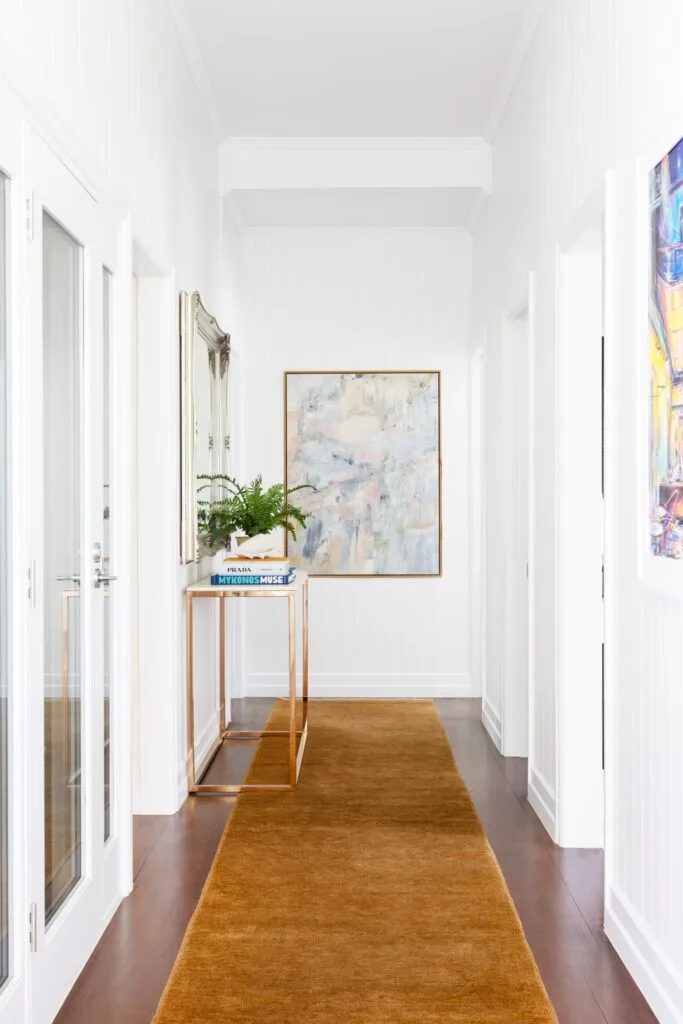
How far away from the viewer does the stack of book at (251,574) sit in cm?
392

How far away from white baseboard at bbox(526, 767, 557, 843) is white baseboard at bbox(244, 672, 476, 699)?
1.94 metres

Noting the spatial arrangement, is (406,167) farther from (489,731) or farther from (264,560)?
(489,731)

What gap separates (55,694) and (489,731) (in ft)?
9.91

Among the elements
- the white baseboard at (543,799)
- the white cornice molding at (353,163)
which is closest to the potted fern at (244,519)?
the white baseboard at (543,799)

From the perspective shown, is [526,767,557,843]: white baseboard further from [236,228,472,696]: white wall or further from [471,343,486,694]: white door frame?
[236,228,472,696]: white wall

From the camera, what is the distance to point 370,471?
18.8 feet

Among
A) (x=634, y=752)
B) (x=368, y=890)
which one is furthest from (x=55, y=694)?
(x=634, y=752)

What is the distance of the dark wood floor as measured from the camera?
7.21 ft

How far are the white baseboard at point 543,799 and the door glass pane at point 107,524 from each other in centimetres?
155

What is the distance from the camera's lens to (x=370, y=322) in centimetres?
574

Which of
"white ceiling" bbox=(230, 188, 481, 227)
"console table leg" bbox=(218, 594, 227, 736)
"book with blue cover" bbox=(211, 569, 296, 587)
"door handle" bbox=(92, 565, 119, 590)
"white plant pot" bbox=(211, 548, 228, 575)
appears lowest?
"console table leg" bbox=(218, 594, 227, 736)

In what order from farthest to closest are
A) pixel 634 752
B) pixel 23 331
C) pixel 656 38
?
pixel 634 752 → pixel 656 38 → pixel 23 331

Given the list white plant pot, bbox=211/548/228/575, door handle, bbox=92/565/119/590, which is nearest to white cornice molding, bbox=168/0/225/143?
white plant pot, bbox=211/548/228/575

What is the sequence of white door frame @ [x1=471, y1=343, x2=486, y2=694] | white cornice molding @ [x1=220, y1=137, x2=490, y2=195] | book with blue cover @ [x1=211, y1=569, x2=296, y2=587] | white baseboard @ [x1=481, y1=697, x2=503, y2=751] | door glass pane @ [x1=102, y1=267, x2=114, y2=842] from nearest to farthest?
door glass pane @ [x1=102, y1=267, x2=114, y2=842]
book with blue cover @ [x1=211, y1=569, x2=296, y2=587]
white baseboard @ [x1=481, y1=697, x2=503, y2=751]
white cornice molding @ [x1=220, y1=137, x2=490, y2=195]
white door frame @ [x1=471, y1=343, x2=486, y2=694]
